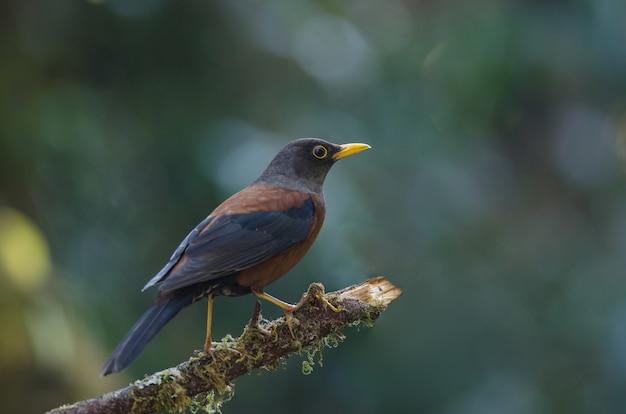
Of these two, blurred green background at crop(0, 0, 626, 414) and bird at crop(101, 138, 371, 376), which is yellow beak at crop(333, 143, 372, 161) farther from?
blurred green background at crop(0, 0, 626, 414)

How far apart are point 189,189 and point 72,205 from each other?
1.01 meters

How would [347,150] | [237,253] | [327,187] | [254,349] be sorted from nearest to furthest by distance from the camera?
[254,349] → [237,253] → [347,150] → [327,187]

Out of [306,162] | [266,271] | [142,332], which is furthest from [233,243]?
[306,162]

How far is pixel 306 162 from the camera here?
203 inches

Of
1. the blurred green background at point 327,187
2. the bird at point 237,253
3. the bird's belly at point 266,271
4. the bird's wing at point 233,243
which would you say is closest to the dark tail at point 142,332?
the bird at point 237,253

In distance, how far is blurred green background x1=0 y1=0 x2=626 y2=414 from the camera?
257 inches

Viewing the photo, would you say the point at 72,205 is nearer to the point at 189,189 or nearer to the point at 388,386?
the point at 189,189

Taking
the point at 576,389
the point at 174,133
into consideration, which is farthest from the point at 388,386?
the point at 174,133

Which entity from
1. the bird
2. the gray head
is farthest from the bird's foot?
the gray head

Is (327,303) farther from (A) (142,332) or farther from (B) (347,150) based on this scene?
(B) (347,150)

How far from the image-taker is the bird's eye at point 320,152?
517 cm

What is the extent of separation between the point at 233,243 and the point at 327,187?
2.40 m

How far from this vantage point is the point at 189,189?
6.89 meters

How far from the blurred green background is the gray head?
1.28 meters
